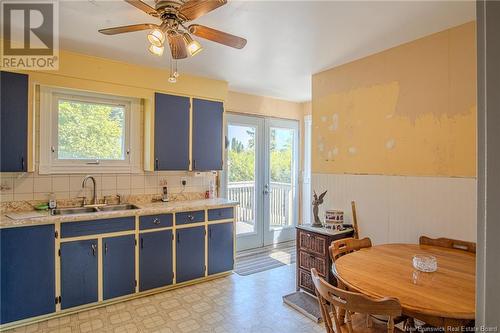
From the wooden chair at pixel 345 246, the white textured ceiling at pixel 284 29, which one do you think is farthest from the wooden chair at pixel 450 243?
the white textured ceiling at pixel 284 29

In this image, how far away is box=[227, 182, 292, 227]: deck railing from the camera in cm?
475

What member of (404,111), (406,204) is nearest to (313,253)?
(406,204)

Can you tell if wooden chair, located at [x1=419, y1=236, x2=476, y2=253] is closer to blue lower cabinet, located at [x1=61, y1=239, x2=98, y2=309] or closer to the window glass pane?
blue lower cabinet, located at [x1=61, y1=239, x2=98, y2=309]

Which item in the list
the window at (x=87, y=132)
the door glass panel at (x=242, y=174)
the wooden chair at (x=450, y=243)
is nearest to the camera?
the wooden chair at (x=450, y=243)

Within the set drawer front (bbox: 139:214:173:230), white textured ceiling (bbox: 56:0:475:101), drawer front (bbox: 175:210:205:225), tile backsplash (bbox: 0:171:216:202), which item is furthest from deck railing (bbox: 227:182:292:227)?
white textured ceiling (bbox: 56:0:475:101)

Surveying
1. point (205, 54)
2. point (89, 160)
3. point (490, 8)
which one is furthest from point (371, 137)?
point (89, 160)

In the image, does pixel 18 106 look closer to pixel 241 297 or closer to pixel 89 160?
pixel 89 160

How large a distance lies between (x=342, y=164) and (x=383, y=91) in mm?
860

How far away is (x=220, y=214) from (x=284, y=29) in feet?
7.24

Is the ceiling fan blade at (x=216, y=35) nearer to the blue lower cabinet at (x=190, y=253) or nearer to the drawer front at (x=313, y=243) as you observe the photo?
the drawer front at (x=313, y=243)

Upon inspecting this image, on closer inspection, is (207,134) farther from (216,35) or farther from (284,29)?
(216,35)

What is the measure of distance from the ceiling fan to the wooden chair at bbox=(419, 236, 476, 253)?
83.6 inches

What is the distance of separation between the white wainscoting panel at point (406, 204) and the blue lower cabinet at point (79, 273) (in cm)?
255

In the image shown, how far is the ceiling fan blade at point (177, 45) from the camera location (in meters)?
2.07
